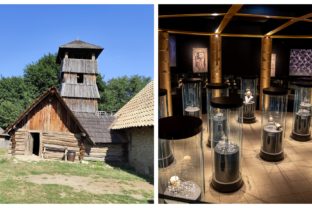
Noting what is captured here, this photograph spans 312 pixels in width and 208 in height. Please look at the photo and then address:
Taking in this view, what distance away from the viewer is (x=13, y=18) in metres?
3.97

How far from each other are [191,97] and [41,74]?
103 inches

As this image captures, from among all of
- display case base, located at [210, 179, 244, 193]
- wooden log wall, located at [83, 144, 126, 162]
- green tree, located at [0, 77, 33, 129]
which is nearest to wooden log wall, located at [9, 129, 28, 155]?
green tree, located at [0, 77, 33, 129]

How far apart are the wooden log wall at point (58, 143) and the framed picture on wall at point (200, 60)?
287cm

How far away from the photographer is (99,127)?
5.64 m

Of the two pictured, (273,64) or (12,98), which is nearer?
(12,98)

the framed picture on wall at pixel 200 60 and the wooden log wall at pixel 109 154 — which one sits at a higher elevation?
the framed picture on wall at pixel 200 60

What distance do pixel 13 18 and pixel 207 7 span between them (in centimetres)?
246

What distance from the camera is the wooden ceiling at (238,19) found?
12.3ft

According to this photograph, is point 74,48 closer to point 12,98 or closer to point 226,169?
point 12,98

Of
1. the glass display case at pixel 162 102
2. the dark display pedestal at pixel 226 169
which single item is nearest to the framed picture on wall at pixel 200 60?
the glass display case at pixel 162 102

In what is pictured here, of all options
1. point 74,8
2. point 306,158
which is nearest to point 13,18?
point 74,8

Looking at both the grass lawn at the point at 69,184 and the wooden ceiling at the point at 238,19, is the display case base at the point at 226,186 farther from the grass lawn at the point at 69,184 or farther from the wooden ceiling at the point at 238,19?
the wooden ceiling at the point at 238,19

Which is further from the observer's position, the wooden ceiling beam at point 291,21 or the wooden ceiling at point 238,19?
the wooden ceiling beam at point 291,21

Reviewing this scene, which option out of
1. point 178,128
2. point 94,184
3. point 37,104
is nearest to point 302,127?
point 178,128
